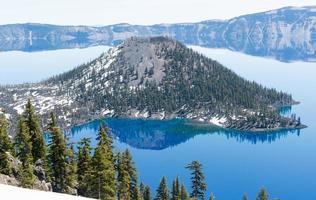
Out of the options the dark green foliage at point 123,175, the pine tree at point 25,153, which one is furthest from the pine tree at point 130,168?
the pine tree at point 25,153

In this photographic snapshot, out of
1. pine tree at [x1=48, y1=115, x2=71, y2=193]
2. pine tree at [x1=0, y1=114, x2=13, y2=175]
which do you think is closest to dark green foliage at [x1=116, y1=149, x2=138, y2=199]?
pine tree at [x1=48, y1=115, x2=71, y2=193]

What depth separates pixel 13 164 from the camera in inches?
3356

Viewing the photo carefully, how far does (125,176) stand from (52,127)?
24366 millimetres

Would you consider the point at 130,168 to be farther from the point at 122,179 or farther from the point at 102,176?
the point at 102,176

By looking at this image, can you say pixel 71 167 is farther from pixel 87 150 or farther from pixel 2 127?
pixel 2 127

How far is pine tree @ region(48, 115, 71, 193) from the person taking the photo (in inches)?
3206

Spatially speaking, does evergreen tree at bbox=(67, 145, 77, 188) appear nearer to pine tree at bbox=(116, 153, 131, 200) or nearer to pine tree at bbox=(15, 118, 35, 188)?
pine tree at bbox=(15, 118, 35, 188)

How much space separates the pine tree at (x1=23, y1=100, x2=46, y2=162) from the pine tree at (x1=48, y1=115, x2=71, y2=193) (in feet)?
8.99

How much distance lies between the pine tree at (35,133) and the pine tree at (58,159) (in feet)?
8.99

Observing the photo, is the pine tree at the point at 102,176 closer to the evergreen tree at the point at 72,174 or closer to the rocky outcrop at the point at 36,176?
the evergreen tree at the point at 72,174

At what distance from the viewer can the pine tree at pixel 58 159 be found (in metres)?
81.4

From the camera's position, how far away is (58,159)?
274 ft

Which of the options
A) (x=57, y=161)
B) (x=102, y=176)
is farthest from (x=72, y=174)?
(x=102, y=176)

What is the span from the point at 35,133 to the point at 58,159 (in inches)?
283
